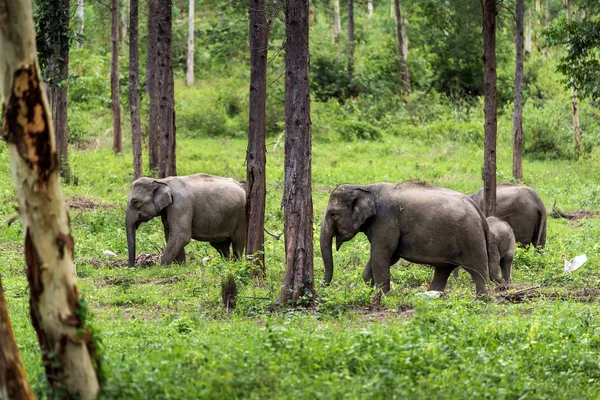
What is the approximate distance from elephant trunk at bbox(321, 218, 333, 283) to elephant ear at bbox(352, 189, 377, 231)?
18.4 inches

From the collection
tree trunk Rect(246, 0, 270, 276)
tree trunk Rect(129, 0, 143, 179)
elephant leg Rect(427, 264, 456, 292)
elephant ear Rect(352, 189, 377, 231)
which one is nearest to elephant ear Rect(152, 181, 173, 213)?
tree trunk Rect(246, 0, 270, 276)

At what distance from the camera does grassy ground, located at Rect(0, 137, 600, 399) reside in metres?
8.14

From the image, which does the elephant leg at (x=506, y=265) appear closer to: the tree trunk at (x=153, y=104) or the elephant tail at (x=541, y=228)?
the elephant tail at (x=541, y=228)

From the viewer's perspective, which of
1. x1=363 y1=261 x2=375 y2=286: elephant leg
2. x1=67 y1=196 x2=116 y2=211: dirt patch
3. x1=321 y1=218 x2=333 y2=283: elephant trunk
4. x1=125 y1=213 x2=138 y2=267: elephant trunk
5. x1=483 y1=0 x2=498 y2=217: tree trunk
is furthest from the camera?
x1=67 y1=196 x2=116 y2=211: dirt patch

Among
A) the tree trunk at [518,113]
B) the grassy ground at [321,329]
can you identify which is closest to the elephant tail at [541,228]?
the grassy ground at [321,329]

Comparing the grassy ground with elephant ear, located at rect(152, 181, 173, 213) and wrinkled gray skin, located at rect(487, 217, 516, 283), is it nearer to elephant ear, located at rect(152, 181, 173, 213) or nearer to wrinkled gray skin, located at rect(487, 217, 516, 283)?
wrinkled gray skin, located at rect(487, 217, 516, 283)

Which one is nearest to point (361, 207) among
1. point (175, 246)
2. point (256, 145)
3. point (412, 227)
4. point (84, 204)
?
point (412, 227)

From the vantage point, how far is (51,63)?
74.4ft

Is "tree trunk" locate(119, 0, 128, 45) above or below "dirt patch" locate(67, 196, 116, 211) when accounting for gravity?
above

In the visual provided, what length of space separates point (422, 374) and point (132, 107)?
19.1 metres

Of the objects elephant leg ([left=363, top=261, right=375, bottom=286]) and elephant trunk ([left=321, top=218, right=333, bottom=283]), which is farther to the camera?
elephant leg ([left=363, top=261, right=375, bottom=286])

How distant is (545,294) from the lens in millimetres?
13930

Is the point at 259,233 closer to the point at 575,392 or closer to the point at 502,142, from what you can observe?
the point at 575,392

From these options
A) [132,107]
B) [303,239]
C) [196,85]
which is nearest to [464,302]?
[303,239]
